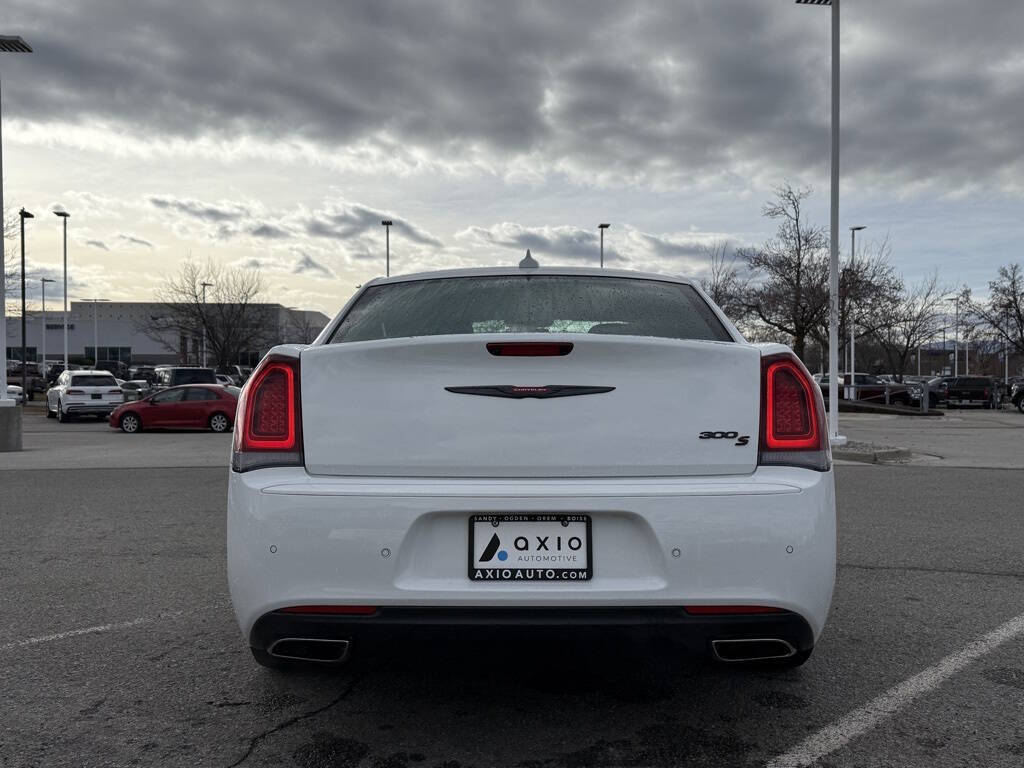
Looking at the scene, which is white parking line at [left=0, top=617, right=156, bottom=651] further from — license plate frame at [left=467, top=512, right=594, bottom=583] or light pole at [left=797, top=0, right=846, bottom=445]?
light pole at [left=797, top=0, right=846, bottom=445]

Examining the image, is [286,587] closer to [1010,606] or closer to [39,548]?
[1010,606]

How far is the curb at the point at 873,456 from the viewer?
13.1m

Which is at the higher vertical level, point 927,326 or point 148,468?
point 927,326

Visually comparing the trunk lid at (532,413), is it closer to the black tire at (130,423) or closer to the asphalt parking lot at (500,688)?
the asphalt parking lot at (500,688)

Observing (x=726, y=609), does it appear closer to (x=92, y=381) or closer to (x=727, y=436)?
A: (x=727, y=436)

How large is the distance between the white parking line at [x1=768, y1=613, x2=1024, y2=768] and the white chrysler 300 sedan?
0.32 meters

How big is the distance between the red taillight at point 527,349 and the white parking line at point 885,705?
146 centimetres

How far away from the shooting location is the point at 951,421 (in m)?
26.0

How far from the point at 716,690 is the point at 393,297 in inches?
83.4

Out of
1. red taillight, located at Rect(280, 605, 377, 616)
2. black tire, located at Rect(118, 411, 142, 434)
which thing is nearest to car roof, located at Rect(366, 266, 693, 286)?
red taillight, located at Rect(280, 605, 377, 616)

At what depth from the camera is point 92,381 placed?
27.0 meters

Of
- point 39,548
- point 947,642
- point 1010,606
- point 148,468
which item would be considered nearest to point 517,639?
point 947,642

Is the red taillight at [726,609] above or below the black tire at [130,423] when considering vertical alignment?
above

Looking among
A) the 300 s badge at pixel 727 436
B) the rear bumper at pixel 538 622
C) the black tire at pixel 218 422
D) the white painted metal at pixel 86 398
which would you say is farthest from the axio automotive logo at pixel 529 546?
the white painted metal at pixel 86 398
